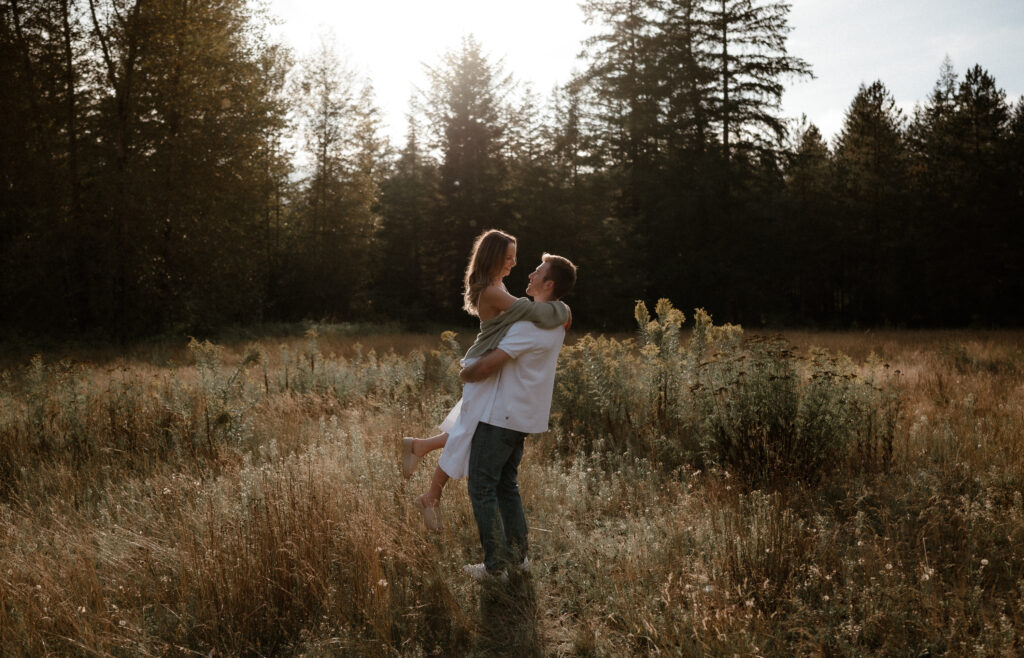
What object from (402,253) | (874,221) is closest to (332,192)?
(402,253)

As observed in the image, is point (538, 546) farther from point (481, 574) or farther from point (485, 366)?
point (485, 366)

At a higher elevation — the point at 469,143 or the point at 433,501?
the point at 469,143

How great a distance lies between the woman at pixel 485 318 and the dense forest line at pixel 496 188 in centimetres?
1672

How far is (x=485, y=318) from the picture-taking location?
3479mm

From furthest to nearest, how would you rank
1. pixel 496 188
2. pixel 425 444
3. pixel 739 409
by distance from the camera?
1. pixel 496 188
2. pixel 739 409
3. pixel 425 444

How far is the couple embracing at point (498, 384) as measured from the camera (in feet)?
10.8

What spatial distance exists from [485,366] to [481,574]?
1149mm

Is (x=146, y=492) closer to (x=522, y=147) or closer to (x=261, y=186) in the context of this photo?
(x=261, y=186)

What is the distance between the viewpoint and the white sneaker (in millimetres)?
3371

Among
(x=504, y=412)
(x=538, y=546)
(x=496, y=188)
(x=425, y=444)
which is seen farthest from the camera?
(x=496, y=188)

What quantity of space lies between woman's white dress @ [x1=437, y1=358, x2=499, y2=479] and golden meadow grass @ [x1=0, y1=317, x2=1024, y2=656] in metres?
0.60

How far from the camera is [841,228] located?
27.6 meters

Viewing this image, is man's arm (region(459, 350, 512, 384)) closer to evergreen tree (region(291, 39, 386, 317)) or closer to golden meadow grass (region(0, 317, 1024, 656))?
golden meadow grass (region(0, 317, 1024, 656))

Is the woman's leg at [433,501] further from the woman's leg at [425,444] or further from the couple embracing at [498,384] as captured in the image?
the woman's leg at [425,444]
